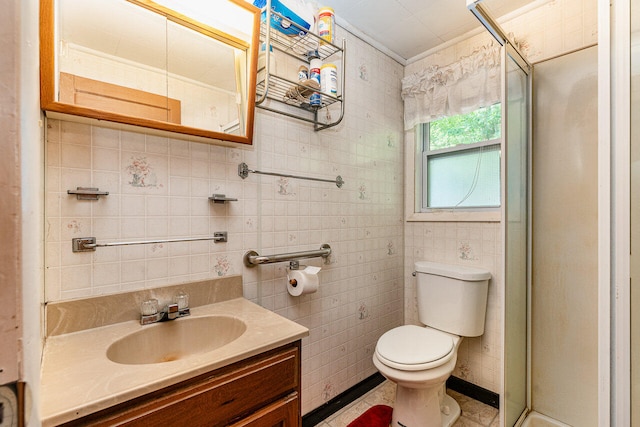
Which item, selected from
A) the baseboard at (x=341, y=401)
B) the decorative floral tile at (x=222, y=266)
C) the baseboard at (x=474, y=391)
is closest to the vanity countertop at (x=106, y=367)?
the decorative floral tile at (x=222, y=266)

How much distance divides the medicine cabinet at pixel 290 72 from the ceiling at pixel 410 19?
0.91ft

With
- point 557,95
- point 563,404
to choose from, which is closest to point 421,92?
point 557,95

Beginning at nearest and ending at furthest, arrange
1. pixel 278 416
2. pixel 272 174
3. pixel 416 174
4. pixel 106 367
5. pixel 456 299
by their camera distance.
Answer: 1. pixel 106 367
2. pixel 278 416
3. pixel 272 174
4. pixel 456 299
5. pixel 416 174

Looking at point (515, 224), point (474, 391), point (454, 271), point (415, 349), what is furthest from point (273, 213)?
point (474, 391)

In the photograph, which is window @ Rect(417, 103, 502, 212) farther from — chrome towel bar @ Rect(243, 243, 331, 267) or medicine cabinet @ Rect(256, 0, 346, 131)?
chrome towel bar @ Rect(243, 243, 331, 267)

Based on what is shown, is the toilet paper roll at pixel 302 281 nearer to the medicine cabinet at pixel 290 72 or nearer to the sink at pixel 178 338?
the sink at pixel 178 338

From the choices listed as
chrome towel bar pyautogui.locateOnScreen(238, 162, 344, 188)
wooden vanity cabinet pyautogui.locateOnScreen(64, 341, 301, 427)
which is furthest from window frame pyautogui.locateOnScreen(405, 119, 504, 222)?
wooden vanity cabinet pyautogui.locateOnScreen(64, 341, 301, 427)

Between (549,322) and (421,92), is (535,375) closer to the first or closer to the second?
(549,322)

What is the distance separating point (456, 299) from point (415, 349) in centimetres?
43

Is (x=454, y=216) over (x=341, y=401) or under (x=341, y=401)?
over

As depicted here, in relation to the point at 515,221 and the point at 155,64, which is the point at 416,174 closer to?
the point at 515,221

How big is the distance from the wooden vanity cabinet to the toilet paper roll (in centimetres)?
39

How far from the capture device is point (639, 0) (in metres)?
0.79

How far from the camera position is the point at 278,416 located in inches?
35.4
